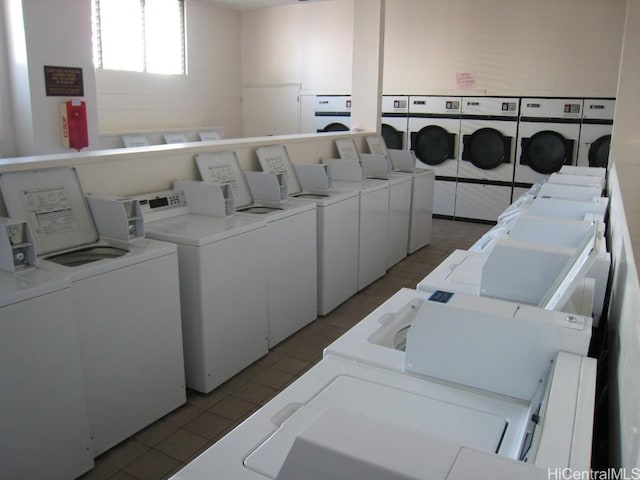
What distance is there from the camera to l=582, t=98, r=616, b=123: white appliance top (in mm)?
6773

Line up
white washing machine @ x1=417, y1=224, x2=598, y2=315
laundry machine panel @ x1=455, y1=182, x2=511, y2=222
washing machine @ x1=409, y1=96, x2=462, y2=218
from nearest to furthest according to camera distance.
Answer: white washing machine @ x1=417, y1=224, x2=598, y2=315 < laundry machine panel @ x1=455, y1=182, x2=511, y2=222 < washing machine @ x1=409, y1=96, x2=462, y2=218

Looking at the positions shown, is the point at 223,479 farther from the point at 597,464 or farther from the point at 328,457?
the point at 597,464

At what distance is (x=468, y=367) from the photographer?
1554 mm

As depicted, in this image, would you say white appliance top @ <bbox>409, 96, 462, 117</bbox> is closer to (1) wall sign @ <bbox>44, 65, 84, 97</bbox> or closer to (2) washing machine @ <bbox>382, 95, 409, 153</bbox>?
(2) washing machine @ <bbox>382, 95, 409, 153</bbox>

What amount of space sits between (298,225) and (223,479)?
2747mm

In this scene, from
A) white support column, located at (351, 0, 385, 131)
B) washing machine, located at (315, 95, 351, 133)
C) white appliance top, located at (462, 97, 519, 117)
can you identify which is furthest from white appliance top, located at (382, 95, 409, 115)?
white support column, located at (351, 0, 385, 131)

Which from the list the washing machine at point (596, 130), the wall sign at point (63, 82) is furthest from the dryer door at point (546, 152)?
the wall sign at point (63, 82)

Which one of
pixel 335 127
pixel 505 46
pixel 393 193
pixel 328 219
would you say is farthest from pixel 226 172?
pixel 505 46

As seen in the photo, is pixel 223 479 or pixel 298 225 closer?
pixel 223 479

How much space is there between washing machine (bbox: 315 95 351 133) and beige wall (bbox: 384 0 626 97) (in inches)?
27.6

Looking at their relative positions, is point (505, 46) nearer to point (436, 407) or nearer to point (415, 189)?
point (415, 189)

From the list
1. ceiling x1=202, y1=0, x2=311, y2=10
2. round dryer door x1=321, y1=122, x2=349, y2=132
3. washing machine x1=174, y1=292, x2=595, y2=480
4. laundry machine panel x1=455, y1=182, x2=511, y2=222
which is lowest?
laundry machine panel x1=455, y1=182, x2=511, y2=222

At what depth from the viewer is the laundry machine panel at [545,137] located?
7.00 metres

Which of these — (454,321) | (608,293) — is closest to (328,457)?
(454,321)
